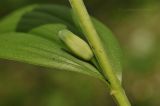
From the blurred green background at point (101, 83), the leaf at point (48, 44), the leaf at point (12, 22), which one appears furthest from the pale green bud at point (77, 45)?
the blurred green background at point (101, 83)

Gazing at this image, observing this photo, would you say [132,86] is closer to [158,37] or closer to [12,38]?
[158,37]

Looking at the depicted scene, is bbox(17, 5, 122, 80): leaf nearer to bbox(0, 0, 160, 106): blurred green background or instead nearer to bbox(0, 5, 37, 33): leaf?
bbox(0, 5, 37, 33): leaf

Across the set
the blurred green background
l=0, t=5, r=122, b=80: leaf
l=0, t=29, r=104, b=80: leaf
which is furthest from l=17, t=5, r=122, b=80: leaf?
the blurred green background

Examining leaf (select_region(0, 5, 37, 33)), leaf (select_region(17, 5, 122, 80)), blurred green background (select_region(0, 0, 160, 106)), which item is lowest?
blurred green background (select_region(0, 0, 160, 106))

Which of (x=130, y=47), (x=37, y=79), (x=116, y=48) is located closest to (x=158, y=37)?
(x=130, y=47)

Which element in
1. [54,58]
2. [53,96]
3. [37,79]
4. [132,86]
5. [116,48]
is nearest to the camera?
[54,58]

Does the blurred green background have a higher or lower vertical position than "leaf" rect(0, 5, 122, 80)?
lower
